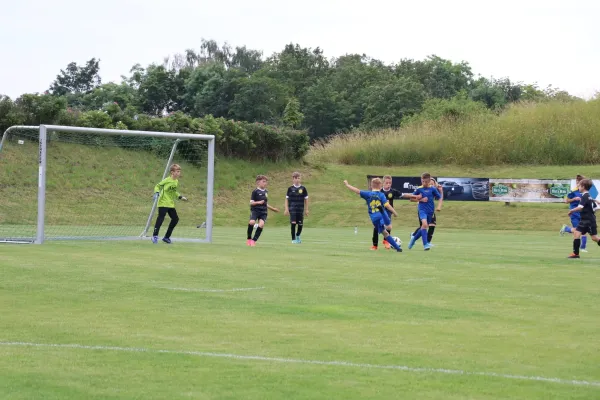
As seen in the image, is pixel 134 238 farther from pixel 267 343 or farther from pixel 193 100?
pixel 193 100

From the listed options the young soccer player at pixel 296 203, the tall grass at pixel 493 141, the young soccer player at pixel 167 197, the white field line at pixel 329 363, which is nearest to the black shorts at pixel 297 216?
the young soccer player at pixel 296 203

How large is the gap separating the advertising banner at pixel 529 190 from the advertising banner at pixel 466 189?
347 millimetres

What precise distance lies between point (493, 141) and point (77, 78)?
6659 centimetres

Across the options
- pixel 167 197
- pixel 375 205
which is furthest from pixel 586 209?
pixel 167 197

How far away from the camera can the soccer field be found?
6984 mm

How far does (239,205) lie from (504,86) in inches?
2213

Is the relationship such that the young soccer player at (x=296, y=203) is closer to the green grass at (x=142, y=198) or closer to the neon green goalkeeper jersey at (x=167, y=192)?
the neon green goalkeeper jersey at (x=167, y=192)

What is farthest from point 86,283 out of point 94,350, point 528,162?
point 528,162

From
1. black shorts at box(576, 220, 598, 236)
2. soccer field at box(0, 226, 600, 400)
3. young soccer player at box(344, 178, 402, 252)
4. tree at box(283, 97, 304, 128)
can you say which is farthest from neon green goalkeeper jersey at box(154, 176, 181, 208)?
tree at box(283, 97, 304, 128)

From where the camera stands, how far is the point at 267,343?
8773mm

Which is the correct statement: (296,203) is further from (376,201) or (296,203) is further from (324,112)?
(324,112)

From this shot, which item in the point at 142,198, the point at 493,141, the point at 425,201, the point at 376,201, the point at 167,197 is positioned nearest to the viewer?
the point at 376,201

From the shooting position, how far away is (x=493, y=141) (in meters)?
61.5

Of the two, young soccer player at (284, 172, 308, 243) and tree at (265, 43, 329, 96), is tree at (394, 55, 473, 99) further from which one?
young soccer player at (284, 172, 308, 243)
